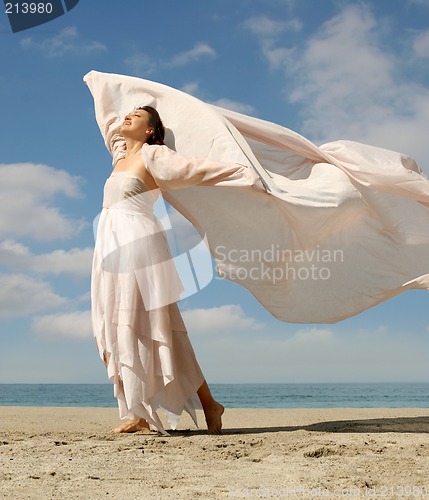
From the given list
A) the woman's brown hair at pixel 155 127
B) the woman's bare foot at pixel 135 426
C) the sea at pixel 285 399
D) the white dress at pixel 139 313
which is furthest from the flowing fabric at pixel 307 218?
the sea at pixel 285 399

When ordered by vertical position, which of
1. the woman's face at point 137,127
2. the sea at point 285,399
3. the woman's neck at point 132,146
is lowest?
the sea at point 285,399

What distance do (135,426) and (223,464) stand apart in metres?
1.37

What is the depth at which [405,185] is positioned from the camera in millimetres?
4695

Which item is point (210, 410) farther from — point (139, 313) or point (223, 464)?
point (223, 464)

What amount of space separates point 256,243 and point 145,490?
2363 millimetres

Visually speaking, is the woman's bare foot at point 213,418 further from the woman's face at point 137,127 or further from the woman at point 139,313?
the woman's face at point 137,127

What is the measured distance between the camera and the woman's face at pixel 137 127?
4531 millimetres

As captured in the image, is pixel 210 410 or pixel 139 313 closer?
pixel 139 313

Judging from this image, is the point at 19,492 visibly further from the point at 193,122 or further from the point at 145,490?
the point at 193,122

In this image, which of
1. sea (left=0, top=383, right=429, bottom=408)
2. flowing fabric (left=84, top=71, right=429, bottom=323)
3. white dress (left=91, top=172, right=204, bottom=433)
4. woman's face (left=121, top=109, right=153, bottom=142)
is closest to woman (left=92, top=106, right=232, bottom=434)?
white dress (left=91, top=172, right=204, bottom=433)

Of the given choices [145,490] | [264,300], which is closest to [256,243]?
[264,300]

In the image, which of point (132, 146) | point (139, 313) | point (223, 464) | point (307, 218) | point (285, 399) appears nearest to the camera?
point (223, 464)

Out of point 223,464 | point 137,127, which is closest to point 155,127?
point 137,127

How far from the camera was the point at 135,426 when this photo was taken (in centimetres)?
423
